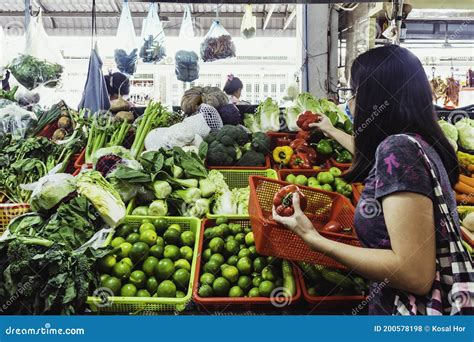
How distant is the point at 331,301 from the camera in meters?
2.08

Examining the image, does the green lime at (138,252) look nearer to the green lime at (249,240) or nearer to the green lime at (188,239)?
the green lime at (188,239)

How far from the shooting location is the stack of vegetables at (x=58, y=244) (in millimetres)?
1971

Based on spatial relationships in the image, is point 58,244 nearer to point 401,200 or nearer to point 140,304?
point 140,304

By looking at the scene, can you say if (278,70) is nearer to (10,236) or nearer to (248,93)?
(248,93)

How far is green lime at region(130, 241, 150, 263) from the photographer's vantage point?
89.8 inches

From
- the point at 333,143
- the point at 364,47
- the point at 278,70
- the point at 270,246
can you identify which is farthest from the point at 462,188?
the point at 278,70

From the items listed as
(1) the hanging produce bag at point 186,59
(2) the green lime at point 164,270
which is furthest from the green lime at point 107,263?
(1) the hanging produce bag at point 186,59

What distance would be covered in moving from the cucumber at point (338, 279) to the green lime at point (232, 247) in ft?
1.68

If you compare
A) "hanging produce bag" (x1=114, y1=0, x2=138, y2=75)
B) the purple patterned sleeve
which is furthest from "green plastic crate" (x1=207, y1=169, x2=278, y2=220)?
"hanging produce bag" (x1=114, y1=0, x2=138, y2=75)

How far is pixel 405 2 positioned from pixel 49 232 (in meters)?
4.72

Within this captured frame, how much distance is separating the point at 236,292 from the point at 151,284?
444 mm

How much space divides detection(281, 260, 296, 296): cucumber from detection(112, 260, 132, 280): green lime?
80cm

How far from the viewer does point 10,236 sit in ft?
7.29

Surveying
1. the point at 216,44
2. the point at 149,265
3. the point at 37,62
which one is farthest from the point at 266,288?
the point at 216,44
